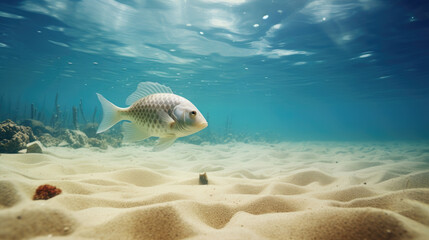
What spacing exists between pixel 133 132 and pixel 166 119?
632 millimetres

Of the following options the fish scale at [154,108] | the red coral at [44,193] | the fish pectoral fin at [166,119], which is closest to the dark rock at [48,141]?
the red coral at [44,193]

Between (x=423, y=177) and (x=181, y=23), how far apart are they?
13.7 m

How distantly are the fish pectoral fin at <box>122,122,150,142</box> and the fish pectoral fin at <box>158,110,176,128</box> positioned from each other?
1.27 ft

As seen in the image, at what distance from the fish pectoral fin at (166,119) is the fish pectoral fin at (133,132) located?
1.27 feet

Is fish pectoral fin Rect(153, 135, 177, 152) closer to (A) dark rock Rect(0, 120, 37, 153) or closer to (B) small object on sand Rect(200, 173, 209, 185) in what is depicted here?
(B) small object on sand Rect(200, 173, 209, 185)

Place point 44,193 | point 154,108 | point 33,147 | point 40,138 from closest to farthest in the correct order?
point 154,108
point 44,193
point 33,147
point 40,138

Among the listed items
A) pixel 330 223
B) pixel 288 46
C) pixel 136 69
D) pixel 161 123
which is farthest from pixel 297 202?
pixel 136 69

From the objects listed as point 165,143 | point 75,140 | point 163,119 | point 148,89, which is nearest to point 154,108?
point 163,119

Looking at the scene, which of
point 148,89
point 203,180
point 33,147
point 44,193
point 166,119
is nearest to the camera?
point 166,119

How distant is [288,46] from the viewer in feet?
52.6

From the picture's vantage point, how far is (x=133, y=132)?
2439 mm

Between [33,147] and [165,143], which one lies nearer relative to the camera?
[165,143]

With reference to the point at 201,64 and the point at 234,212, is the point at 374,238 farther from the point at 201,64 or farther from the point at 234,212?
the point at 201,64

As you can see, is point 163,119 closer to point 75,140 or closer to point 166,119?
point 166,119
